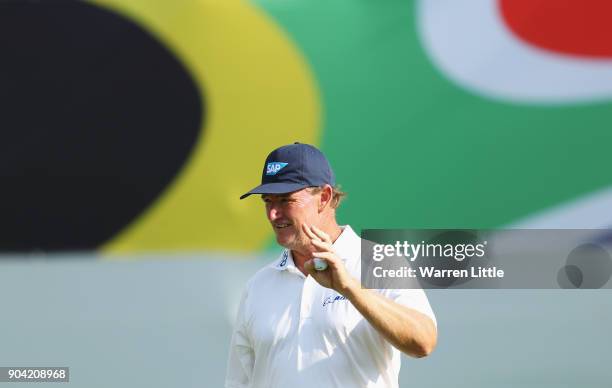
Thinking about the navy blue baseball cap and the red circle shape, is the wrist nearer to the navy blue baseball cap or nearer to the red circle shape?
the navy blue baseball cap

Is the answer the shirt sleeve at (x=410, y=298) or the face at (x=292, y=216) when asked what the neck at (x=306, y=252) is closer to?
the face at (x=292, y=216)

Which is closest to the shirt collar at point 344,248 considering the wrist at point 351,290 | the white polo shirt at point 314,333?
the white polo shirt at point 314,333

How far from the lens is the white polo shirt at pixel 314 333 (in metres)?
1.55

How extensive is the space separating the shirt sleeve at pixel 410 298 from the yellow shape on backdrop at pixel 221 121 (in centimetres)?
78

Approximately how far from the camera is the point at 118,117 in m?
2.26

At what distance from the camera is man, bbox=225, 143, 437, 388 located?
4.84ft

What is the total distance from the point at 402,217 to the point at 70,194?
0.83m

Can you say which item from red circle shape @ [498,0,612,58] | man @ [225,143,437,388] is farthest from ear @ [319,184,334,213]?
red circle shape @ [498,0,612,58]

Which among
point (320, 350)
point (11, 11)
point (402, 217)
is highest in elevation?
point (11, 11)

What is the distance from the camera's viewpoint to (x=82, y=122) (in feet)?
7.40

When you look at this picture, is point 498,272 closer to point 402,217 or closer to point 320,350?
point 402,217

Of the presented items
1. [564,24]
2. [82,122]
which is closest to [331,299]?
[82,122]

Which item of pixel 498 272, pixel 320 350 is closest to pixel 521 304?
pixel 498 272

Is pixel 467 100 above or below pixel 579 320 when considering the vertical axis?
above
